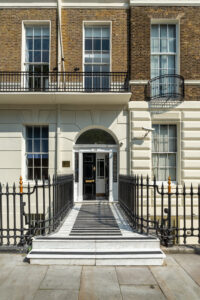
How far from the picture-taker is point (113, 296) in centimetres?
324

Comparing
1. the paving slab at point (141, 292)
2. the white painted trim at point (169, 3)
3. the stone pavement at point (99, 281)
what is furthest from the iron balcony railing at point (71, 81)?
the paving slab at point (141, 292)

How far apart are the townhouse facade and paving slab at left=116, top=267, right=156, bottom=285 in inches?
214

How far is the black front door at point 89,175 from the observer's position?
9742 millimetres

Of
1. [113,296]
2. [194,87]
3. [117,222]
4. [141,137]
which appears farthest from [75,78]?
[113,296]

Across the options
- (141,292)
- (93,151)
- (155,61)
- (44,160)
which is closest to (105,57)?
(155,61)

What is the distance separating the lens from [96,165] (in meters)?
9.91

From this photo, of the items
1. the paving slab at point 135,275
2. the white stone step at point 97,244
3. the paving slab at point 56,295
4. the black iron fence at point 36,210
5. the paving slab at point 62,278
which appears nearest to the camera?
the paving slab at point 56,295

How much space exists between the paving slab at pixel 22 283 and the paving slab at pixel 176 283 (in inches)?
85.7

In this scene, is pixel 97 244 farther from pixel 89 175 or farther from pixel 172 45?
pixel 172 45

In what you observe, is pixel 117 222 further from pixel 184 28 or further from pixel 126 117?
pixel 184 28

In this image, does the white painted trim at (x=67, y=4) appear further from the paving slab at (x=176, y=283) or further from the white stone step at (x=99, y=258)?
the paving slab at (x=176, y=283)

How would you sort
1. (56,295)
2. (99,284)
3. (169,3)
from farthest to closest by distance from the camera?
(169,3), (99,284), (56,295)

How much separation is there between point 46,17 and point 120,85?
188 inches

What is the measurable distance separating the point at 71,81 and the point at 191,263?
323 inches
